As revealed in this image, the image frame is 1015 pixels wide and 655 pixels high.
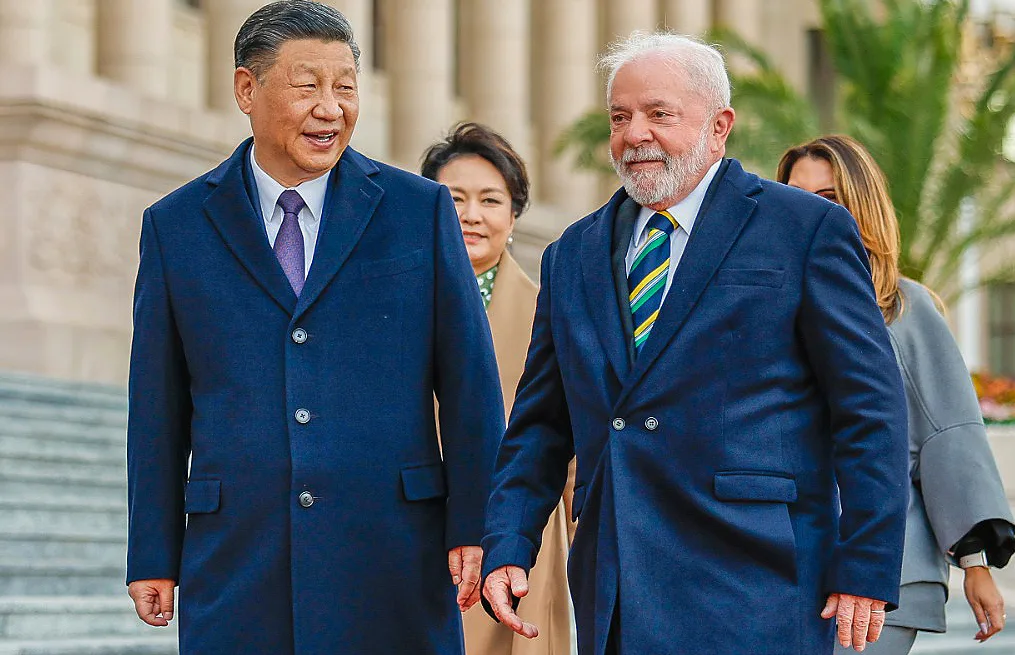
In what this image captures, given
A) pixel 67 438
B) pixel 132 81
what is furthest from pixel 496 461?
pixel 132 81

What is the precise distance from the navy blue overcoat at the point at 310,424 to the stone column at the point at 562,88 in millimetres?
22759

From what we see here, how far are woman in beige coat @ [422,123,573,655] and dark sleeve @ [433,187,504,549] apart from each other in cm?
129

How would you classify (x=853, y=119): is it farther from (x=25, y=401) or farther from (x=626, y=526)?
(x=626, y=526)

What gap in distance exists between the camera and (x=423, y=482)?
438cm

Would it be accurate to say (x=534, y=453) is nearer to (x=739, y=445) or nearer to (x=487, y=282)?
(x=739, y=445)

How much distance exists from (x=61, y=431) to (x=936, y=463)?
269 inches

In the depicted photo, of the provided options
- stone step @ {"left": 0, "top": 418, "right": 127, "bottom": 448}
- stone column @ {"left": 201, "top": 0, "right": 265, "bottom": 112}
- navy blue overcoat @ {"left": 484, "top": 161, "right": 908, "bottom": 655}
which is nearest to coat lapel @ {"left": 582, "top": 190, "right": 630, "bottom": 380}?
navy blue overcoat @ {"left": 484, "top": 161, "right": 908, "bottom": 655}

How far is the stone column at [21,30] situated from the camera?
590 inches

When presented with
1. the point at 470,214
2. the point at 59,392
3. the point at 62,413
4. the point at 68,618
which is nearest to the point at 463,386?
the point at 470,214

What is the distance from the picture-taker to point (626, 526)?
402cm

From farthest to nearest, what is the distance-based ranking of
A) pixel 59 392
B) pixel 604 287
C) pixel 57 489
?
pixel 59 392 < pixel 57 489 < pixel 604 287

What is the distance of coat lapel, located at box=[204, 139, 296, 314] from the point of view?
14.4ft

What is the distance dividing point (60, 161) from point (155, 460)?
378 inches

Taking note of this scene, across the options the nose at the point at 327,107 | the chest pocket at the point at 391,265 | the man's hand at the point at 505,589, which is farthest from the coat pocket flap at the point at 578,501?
the nose at the point at 327,107
